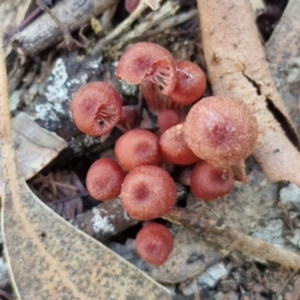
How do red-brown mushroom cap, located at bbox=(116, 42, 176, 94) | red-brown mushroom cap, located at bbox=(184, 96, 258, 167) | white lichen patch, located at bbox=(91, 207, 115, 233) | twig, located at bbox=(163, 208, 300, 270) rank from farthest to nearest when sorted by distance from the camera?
white lichen patch, located at bbox=(91, 207, 115, 233), twig, located at bbox=(163, 208, 300, 270), red-brown mushroom cap, located at bbox=(116, 42, 176, 94), red-brown mushroom cap, located at bbox=(184, 96, 258, 167)

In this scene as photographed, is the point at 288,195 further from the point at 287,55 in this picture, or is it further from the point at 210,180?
the point at 287,55

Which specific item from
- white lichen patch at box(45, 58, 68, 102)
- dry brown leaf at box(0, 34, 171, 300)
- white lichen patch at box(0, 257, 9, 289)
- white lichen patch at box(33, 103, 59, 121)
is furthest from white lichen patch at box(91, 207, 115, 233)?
white lichen patch at box(45, 58, 68, 102)

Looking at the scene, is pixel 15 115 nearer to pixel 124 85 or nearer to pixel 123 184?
pixel 124 85

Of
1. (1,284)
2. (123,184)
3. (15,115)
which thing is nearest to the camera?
(123,184)

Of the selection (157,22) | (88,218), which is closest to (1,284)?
(88,218)

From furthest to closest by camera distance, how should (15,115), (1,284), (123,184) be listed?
(15,115) → (1,284) → (123,184)

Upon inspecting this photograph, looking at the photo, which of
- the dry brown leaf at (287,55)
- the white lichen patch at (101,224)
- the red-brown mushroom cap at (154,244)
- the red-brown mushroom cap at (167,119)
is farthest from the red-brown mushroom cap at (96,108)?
Answer: the dry brown leaf at (287,55)

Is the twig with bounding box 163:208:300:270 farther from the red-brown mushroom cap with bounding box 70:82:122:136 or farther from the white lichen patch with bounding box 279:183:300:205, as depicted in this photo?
the red-brown mushroom cap with bounding box 70:82:122:136

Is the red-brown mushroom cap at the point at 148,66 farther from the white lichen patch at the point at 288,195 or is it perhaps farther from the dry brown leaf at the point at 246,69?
the white lichen patch at the point at 288,195
